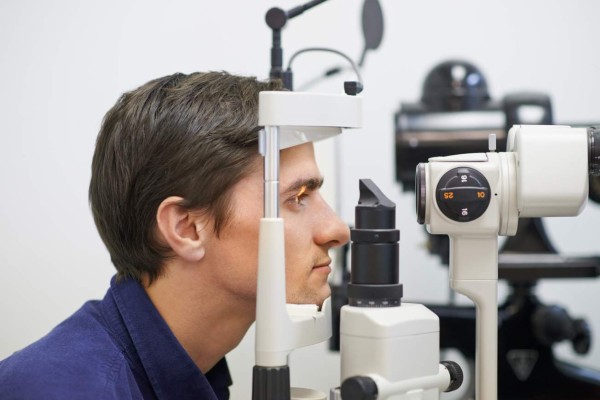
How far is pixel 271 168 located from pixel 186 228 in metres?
0.36

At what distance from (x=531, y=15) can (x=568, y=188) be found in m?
1.80

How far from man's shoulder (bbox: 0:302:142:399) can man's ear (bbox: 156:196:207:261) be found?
163 millimetres

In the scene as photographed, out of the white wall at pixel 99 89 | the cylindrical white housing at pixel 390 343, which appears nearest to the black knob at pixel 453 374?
the cylindrical white housing at pixel 390 343

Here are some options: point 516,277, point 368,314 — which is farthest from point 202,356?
point 516,277

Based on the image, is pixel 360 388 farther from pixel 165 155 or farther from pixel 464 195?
pixel 165 155

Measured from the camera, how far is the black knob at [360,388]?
0.85 metres

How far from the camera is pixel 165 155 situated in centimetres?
122

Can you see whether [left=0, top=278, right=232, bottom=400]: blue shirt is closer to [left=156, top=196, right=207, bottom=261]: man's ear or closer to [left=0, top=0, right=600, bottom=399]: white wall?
[left=156, top=196, right=207, bottom=261]: man's ear

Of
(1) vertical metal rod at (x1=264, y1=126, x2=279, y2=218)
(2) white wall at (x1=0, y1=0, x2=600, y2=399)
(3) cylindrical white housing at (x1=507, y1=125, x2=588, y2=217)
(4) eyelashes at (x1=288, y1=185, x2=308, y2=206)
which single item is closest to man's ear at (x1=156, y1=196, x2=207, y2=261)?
(4) eyelashes at (x1=288, y1=185, x2=308, y2=206)

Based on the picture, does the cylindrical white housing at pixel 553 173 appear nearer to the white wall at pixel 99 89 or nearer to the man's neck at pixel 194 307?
the man's neck at pixel 194 307

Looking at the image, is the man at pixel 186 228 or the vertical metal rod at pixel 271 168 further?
the man at pixel 186 228

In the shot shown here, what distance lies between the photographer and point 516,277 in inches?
74.4

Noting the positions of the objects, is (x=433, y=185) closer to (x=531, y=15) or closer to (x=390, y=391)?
(x=390, y=391)

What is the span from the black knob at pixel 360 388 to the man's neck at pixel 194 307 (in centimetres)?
41
